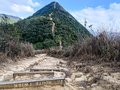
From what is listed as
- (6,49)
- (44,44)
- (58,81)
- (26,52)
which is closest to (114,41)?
(58,81)

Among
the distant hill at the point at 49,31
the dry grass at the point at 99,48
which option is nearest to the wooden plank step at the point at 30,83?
the dry grass at the point at 99,48

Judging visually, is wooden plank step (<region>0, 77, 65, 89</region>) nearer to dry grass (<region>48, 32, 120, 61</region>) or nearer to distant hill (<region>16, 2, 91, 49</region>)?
dry grass (<region>48, 32, 120, 61</region>)

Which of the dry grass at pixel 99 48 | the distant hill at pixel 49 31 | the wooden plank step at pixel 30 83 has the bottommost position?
the wooden plank step at pixel 30 83

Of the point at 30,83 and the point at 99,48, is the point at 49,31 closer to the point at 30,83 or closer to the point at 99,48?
the point at 99,48

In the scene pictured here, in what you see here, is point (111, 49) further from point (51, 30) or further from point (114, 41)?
point (51, 30)

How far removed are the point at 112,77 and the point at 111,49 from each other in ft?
9.55

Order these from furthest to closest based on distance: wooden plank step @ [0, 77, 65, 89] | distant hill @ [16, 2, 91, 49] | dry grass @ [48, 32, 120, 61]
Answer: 1. distant hill @ [16, 2, 91, 49]
2. dry grass @ [48, 32, 120, 61]
3. wooden plank step @ [0, 77, 65, 89]

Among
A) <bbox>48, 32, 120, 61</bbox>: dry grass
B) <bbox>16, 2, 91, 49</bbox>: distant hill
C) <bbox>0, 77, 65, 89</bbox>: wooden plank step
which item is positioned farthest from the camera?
<bbox>16, 2, 91, 49</bbox>: distant hill

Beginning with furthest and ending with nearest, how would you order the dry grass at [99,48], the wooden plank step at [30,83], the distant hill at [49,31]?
the distant hill at [49,31], the dry grass at [99,48], the wooden plank step at [30,83]

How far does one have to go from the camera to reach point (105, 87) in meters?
5.68

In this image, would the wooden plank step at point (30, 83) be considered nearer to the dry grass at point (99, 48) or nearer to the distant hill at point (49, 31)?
the dry grass at point (99, 48)

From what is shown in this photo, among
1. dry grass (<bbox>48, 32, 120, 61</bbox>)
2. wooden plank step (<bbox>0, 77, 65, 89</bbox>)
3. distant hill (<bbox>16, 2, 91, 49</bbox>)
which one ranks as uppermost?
distant hill (<bbox>16, 2, 91, 49</bbox>)

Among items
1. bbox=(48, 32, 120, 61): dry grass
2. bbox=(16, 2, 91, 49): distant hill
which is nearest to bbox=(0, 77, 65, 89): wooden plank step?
bbox=(48, 32, 120, 61): dry grass

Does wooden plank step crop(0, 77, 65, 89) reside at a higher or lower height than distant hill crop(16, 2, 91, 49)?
lower
